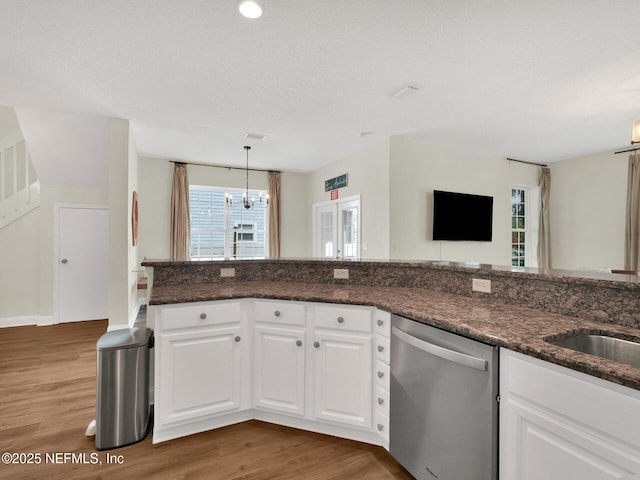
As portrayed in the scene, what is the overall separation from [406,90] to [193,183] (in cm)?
477

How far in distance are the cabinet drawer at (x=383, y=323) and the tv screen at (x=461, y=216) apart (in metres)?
3.64

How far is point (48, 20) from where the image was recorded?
7.36 ft

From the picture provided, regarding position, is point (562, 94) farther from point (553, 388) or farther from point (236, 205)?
point (236, 205)

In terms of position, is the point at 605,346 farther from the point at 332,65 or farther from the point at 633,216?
the point at 633,216

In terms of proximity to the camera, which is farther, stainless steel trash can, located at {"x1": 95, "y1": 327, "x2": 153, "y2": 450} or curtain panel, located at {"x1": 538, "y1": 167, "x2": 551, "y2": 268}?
curtain panel, located at {"x1": 538, "y1": 167, "x2": 551, "y2": 268}

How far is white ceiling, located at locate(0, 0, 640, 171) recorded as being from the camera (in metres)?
Result: 2.19

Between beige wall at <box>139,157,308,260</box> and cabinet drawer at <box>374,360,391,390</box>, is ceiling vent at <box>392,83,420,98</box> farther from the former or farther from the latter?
beige wall at <box>139,157,308,260</box>

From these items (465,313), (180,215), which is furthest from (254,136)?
(465,313)

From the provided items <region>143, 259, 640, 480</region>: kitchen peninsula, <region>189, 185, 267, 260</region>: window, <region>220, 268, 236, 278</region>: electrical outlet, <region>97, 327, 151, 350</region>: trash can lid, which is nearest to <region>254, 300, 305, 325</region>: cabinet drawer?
<region>143, 259, 640, 480</region>: kitchen peninsula

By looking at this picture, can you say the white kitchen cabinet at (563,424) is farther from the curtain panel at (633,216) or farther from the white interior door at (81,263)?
the white interior door at (81,263)

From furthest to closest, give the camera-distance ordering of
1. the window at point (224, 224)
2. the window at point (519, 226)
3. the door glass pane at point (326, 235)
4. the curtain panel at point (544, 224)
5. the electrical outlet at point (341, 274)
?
the window at point (224, 224)
the door glass pane at point (326, 235)
the window at point (519, 226)
the curtain panel at point (544, 224)
the electrical outlet at point (341, 274)

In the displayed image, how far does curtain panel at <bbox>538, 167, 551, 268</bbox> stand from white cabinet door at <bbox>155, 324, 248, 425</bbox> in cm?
644

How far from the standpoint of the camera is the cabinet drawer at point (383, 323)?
187 cm

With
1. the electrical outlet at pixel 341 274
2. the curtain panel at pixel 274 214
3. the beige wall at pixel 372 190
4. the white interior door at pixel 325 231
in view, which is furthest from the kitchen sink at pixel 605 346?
the curtain panel at pixel 274 214
